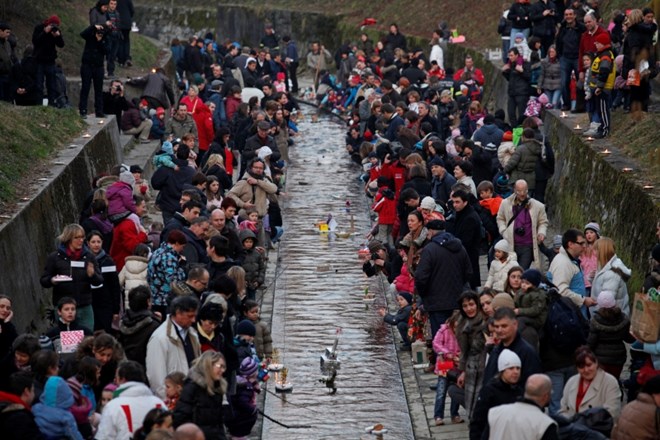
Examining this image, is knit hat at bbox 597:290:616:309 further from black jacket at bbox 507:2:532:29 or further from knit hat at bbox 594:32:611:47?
black jacket at bbox 507:2:532:29

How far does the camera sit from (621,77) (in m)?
23.9

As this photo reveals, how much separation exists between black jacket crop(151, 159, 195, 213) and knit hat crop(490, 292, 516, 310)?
26.8ft

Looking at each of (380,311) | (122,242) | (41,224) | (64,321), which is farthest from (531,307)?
(41,224)

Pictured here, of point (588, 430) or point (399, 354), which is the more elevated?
point (588, 430)

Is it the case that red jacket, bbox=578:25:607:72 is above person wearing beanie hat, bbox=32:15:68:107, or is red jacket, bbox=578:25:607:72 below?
above

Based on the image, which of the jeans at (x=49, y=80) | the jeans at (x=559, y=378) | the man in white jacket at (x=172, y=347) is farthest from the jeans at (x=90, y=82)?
the man in white jacket at (x=172, y=347)

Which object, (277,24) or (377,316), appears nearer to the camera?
(377,316)

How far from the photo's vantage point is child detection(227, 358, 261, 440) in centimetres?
1541

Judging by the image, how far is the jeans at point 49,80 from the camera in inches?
1051

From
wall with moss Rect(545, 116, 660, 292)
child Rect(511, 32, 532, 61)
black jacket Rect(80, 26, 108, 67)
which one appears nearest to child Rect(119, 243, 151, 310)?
wall with moss Rect(545, 116, 660, 292)

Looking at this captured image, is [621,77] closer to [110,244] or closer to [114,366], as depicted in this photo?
[110,244]

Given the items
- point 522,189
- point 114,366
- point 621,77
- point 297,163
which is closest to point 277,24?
point 297,163

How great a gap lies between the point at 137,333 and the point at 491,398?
3.62 m

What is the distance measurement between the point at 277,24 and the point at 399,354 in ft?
128
